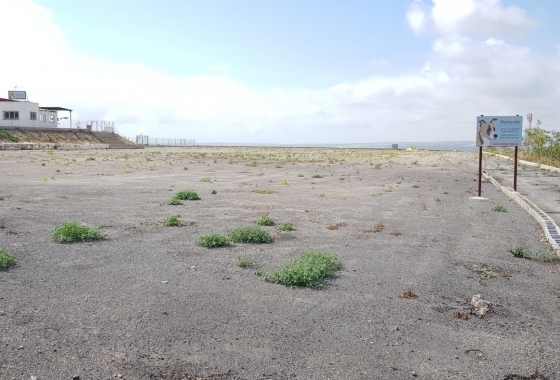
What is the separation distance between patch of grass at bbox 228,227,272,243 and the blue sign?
10.3 m

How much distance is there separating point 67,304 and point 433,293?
4283 mm

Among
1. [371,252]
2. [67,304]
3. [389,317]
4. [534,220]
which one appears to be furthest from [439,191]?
[67,304]

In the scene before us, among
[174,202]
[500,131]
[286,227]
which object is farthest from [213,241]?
[500,131]

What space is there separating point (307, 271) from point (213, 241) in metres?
2.58

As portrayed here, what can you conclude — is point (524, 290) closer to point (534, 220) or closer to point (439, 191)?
point (534, 220)

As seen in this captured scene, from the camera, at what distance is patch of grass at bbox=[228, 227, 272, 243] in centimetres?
928

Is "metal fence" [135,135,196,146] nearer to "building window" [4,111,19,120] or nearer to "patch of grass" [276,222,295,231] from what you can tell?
"building window" [4,111,19,120]

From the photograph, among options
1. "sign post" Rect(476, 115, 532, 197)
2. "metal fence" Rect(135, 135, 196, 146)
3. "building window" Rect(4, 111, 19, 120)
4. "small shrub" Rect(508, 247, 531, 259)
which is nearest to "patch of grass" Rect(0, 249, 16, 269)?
"small shrub" Rect(508, 247, 531, 259)

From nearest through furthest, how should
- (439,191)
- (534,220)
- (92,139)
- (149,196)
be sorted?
(534,220)
(149,196)
(439,191)
(92,139)

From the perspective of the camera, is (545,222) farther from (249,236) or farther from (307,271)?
(307,271)

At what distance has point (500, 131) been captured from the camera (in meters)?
16.9

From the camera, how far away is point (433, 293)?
647 cm

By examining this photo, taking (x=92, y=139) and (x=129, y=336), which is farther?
(x=92, y=139)

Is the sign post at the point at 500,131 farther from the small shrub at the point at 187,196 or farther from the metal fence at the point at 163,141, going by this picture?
the metal fence at the point at 163,141
